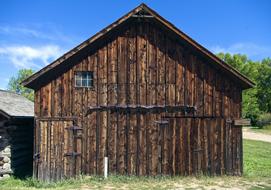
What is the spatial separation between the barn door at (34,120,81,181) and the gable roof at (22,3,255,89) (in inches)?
82.7

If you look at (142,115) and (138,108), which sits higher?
(138,108)

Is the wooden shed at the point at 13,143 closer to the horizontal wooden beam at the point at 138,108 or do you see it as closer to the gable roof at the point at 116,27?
the gable roof at the point at 116,27

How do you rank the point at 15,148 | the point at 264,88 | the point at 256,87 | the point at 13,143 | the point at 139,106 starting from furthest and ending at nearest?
the point at 264,88 → the point at 256,87 → the point at 15,148 → the point at 13,143 → the point at 139,106

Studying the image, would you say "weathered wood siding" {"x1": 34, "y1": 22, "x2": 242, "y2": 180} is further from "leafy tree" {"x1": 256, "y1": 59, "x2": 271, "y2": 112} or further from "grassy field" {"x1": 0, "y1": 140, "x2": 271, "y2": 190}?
"leafy tree" {"x1": 256, "y1": 59, "x2": 271, "y2": 112}

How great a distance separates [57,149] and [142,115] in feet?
13.7

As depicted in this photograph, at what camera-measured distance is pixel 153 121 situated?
15492 mm

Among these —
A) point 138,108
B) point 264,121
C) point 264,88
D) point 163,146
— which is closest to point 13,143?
point 138,108

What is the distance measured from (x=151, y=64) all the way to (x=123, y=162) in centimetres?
471

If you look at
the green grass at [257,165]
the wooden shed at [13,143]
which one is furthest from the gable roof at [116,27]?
the green grass at [257,165]

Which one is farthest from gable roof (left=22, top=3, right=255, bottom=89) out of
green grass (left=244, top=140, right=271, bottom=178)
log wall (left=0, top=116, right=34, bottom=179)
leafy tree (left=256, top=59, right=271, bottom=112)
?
leafy tree (left=256, top=59, right=271, bottom=112)

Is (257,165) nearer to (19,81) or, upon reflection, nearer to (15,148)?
(15,148)

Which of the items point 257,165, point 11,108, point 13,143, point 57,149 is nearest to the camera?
point 57,149

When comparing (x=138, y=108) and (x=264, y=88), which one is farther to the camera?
(x=264, y=88)

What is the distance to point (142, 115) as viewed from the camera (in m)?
15.5
